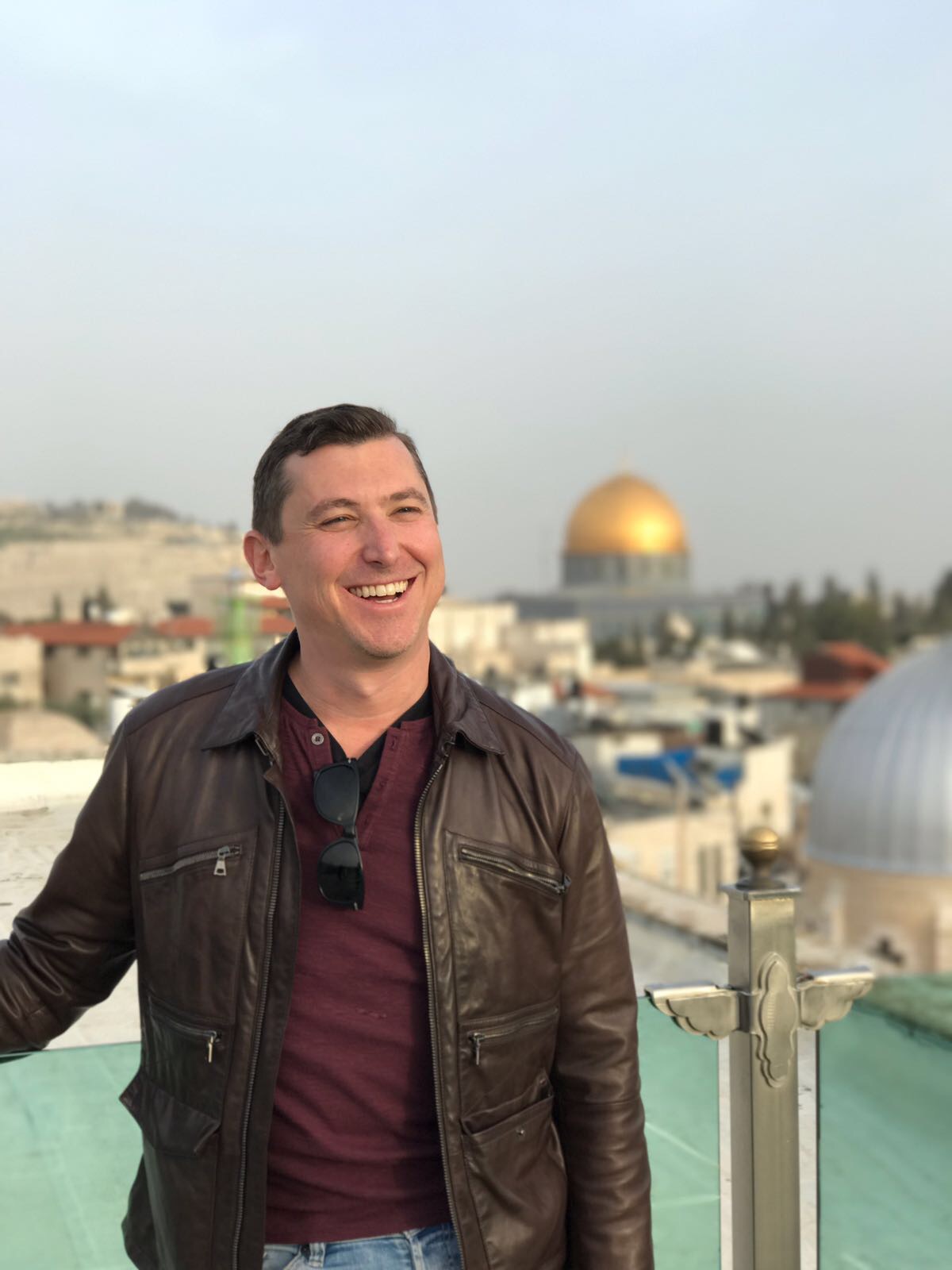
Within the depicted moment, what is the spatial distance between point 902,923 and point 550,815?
26.3m

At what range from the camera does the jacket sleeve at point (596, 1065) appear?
136cm

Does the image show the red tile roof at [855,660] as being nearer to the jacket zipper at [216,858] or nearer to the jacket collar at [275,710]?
the jacket collar at [275,710]

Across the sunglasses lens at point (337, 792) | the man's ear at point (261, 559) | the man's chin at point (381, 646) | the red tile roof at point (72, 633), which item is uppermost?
the man's ear at point (261, 559)

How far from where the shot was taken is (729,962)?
1.87m

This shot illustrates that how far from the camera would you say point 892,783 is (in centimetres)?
2752

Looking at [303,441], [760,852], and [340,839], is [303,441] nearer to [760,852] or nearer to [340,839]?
[340,839]

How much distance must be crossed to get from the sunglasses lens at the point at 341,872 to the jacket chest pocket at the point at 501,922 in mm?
71

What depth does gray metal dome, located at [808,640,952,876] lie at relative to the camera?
27016 millimetres

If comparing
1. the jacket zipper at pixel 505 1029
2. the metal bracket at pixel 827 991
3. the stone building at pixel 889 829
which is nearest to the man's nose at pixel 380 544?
the jacket zipper at pixel 505 1029

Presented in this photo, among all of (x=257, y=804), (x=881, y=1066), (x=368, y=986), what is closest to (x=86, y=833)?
(x=257, y=804)

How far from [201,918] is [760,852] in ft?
2.49

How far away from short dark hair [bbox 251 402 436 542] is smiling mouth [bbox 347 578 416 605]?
0.28ft

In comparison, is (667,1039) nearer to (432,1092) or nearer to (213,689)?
(432,1092)

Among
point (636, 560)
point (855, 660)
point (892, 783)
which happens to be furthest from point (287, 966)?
point (636, 560)
